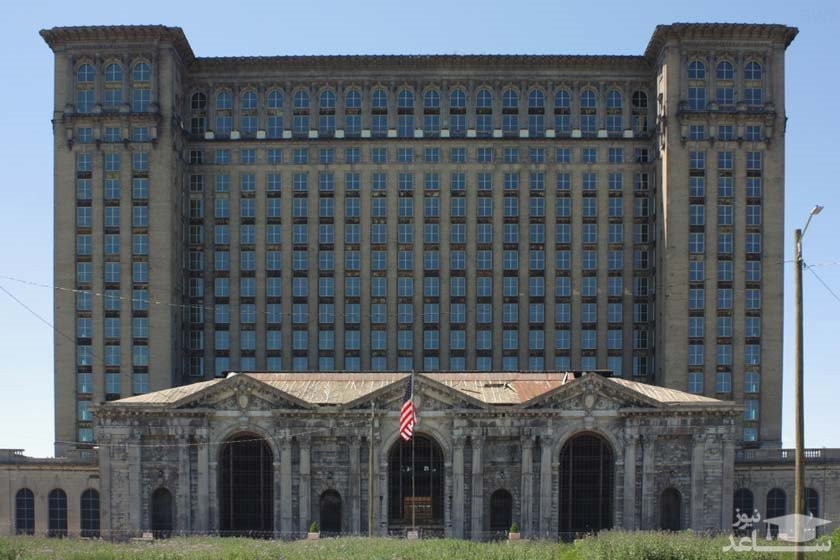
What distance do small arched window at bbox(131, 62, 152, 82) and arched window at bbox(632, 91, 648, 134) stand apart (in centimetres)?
5469

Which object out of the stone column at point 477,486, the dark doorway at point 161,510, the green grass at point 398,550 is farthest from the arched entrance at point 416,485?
the dark doorway at point 161,510

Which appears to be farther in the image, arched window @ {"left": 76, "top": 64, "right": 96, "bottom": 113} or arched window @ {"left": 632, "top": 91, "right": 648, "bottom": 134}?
arched window @ {"left": 632, "top": 91, "right": 648, "bottom": 134}

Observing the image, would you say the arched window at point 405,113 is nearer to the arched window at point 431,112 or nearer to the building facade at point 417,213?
the building facade at point 417,213

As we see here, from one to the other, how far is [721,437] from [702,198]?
101ft

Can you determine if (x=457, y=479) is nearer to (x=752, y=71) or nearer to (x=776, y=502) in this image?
(x=776, y=502)

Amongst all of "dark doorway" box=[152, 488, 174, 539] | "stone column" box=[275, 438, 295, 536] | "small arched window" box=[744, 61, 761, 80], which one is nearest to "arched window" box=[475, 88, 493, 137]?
"small arched window" box=[744, 61, 761, 80]

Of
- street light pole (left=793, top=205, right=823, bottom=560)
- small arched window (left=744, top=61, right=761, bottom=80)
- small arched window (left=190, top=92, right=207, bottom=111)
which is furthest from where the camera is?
small arched window (left=190, top=92, right=207, bottom=111)

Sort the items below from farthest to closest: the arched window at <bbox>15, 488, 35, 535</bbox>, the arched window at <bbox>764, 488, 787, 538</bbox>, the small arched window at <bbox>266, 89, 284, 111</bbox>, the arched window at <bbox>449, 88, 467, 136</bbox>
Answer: the small arched window at <bbox>266, 89, 284, 111</bbox> < the arched window at <bbox>449, 88, 467, 136</bbox> < the arched window at <bbox>15, 488, 35, 535</bbox> < the arched window at <bbox>764, 488, 787, 538</bbox>

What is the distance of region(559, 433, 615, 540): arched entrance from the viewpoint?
7475cm

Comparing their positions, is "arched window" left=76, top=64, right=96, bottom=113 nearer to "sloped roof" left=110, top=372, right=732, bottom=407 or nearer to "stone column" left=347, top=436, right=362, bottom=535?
"sloped roof" left=110, top=372, right=732, bottom=407

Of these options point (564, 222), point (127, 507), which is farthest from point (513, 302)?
point (127, 507)

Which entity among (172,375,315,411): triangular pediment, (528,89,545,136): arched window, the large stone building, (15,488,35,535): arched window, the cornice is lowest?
(15,488,35,535): arched window

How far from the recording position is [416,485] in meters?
74.6

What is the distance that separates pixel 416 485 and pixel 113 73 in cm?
5687
